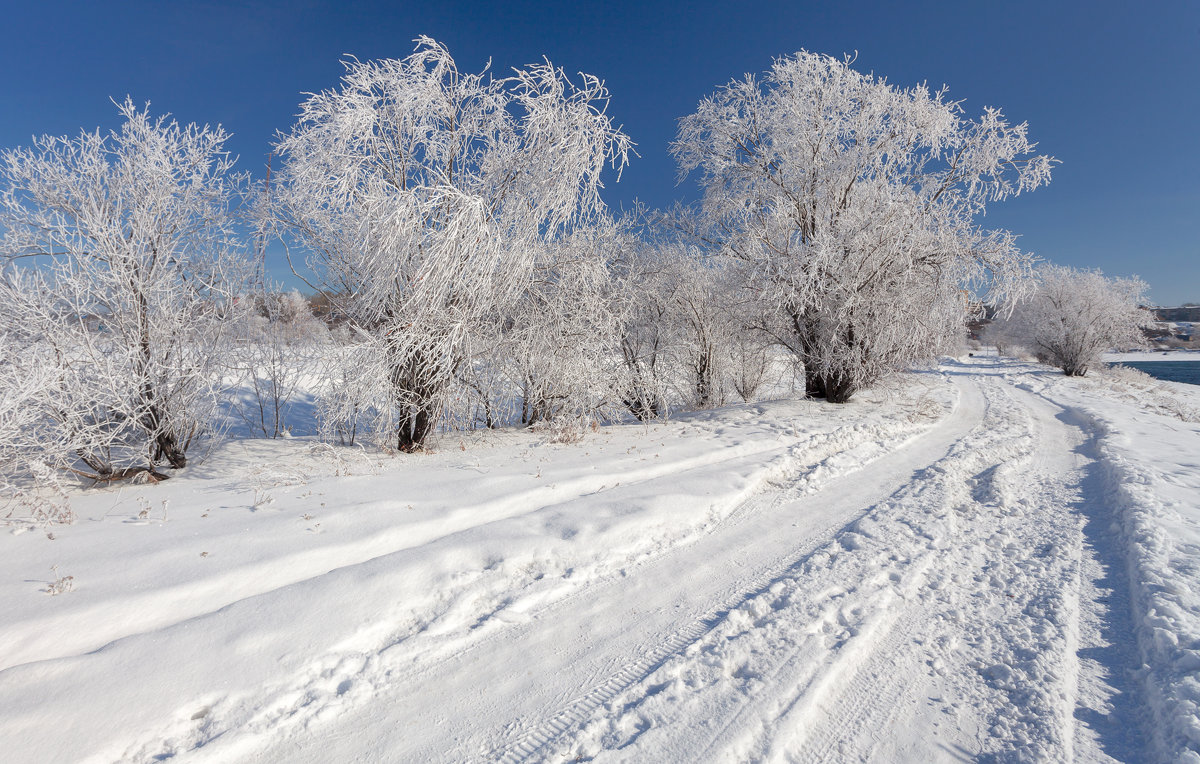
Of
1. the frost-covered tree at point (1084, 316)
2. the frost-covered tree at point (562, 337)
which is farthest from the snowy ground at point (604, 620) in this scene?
the frost-covered tree at point (1084, 316)

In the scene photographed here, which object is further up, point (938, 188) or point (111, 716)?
point (938, 188)

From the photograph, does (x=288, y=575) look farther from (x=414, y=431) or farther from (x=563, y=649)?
(x=414, y=431)

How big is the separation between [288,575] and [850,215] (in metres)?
10.4

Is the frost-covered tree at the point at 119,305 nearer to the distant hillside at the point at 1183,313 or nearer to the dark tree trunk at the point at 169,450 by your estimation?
the dark tree trunk at the point at 169,450

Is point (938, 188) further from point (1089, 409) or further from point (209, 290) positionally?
point (209, 290)

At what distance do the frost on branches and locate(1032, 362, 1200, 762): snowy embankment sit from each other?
3546mm

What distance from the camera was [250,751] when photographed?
2223mm

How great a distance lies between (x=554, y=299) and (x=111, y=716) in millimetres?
6339

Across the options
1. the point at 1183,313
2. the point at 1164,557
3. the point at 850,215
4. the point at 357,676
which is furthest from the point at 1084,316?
the point at 1183,313

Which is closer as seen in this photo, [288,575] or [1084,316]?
[288,575]

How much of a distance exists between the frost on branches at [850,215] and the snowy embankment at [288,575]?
4634 millimetres

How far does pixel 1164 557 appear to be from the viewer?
354cm

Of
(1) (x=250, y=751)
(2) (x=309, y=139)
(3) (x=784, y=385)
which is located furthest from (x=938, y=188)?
(1) (x=250, y=751)

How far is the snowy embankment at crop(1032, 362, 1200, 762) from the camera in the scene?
2.19m
